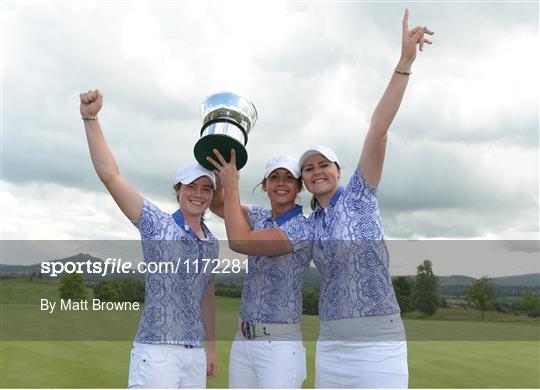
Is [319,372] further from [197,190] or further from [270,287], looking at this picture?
[197,190]

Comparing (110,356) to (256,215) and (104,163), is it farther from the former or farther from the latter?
(104,163)

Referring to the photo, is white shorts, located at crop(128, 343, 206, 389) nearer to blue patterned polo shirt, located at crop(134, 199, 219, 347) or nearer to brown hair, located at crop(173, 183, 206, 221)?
blue patterned polo shirt, located at crop(134, 199, 219, 347)

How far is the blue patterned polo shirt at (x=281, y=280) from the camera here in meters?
4.18

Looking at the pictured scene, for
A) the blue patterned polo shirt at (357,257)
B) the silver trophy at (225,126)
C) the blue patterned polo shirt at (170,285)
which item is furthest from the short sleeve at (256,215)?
the blue patterned polo shirt at (357,257)

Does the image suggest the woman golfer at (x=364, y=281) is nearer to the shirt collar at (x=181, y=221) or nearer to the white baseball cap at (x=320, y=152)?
the white baseball cap at (x=320, y=152)

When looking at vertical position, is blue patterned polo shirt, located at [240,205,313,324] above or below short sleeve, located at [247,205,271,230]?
below

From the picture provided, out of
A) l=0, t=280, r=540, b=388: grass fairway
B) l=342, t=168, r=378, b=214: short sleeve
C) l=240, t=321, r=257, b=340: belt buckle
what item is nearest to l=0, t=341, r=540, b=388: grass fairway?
l=0, t=280, r=540, b=388: grass fairway

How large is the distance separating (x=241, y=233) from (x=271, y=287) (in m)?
0.44

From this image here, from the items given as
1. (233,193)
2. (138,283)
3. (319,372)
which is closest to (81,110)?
(233,193)

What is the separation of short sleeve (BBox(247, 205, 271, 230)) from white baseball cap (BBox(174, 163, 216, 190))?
481mm

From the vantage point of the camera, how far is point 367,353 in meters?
3.91

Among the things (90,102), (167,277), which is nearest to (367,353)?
(167,277)

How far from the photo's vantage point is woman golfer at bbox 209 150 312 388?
4102 mm

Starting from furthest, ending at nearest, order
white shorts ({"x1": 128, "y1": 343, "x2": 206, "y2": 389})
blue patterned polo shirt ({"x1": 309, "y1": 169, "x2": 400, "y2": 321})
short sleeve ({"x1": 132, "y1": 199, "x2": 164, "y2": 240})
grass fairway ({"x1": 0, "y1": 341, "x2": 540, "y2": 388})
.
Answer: grass fairway ({"x1": 0, "y1": 341, "x2": 540, "y2": 388})
short sleeve ({"x1": 132, "y1": 199, "x2": 164, "y2": 240})
blue patterned polo shirt ({"x1": 309, "y1": 169, "x2": 400, "y2": 321})
white shorts ({"x1": 128, "y1": 343, "x2": 206, "y2": 389})
